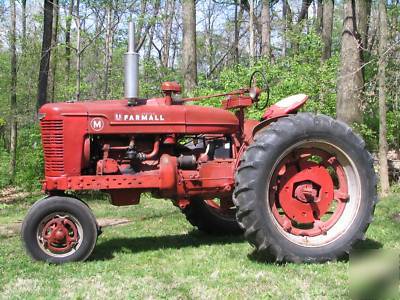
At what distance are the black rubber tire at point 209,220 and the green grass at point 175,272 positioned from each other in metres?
0.14

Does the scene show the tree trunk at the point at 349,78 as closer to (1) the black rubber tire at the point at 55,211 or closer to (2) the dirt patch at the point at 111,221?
(2) the dirt patch at the point at 111,221

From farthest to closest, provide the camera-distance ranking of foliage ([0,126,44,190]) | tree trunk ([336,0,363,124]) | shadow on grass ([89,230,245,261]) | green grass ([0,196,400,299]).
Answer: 1. foliage ([0,126,44,190])
2. tree trunk ([336,0,363,124])
3. shadow on grass ([89,230,245,261])
4. green grass ([0,196,400,299])

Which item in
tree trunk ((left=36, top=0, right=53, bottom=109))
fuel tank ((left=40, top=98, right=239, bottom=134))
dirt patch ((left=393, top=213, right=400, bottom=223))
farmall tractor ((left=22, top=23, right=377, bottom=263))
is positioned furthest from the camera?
tree trunk ((left=36, top=0, right=53, bottom=109))

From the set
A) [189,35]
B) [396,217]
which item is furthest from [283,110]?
[189,35]

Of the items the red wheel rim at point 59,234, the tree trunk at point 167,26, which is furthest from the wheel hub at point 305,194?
the tree trunk at point 167,26

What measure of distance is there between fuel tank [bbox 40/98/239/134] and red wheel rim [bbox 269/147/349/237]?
0.93 m

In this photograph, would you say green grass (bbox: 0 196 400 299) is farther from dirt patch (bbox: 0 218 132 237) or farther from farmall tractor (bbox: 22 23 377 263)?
dirt patch (bbox: 0 218 132 237)

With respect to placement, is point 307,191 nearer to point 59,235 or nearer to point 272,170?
point 272,170

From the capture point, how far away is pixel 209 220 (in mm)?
6621

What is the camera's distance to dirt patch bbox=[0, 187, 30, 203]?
39.9ft

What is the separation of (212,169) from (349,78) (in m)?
5.55

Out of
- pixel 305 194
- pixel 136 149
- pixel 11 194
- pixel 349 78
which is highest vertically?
pixel 349 78

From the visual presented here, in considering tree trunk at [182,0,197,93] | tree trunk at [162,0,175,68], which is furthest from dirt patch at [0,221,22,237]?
tree trunk at [162,0,175,68]

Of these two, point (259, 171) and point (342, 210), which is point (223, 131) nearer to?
point (259, 171)
